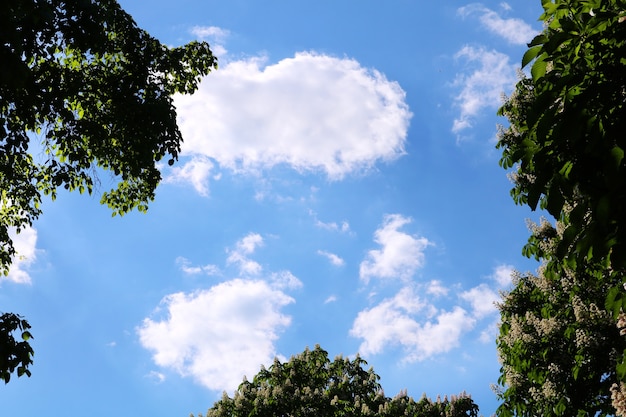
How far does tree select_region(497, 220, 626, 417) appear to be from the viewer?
15.5 meters

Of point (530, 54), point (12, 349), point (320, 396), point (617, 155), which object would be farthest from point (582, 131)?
point (320, 396)

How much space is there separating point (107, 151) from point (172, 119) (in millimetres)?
2449

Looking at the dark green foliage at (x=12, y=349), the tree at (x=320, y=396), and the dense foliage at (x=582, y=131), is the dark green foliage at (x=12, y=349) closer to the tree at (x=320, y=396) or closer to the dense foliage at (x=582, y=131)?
the dense foliage at (x=582, y=131)

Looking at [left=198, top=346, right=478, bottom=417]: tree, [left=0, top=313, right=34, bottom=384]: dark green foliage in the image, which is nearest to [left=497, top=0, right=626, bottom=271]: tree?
[left=0, top=313, right=34, bottom=384]: dark green foliage

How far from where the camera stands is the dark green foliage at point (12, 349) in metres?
10.9

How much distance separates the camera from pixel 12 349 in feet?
36.3

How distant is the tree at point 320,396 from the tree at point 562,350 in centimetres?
1061

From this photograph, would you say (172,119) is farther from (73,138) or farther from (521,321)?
(521,321)

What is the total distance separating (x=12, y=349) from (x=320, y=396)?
1827 centimetres

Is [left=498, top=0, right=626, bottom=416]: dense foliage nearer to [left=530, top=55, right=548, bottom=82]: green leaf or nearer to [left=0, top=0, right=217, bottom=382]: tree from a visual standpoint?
[left=530, top=55, right=548, bottom=82]: green leaf

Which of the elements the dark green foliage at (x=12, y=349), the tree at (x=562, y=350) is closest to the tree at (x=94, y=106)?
the dark green foliage at (x=12, y=349)

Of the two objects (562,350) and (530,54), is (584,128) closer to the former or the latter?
(530,54)

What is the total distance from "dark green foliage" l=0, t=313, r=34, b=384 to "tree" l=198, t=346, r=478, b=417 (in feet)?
53.3

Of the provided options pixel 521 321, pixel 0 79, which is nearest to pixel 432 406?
pixel 521 321
